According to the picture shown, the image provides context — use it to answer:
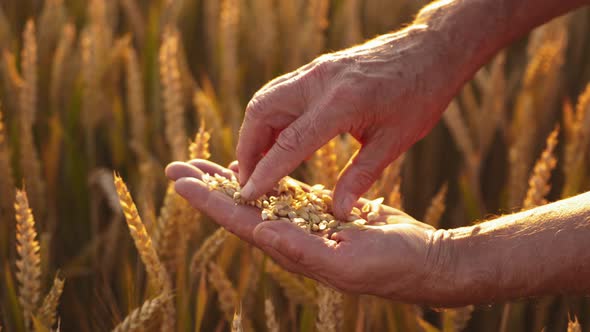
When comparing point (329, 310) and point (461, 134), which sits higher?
point (461, 134)

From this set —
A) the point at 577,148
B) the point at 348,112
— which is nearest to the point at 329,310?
the point at 348,112

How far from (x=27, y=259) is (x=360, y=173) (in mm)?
495

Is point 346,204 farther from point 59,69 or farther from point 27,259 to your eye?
point 59,69

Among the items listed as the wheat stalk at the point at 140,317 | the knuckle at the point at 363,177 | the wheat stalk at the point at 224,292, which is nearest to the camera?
the wheat stalk at the point at 140,317

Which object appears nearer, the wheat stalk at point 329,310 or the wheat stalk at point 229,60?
the wheat stalk at point 329,310

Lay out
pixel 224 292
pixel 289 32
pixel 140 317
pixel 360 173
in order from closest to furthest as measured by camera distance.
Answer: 1. pixel 140 317
2. pixel 224 292
3. pixel 360 173
4. pixel 289 32

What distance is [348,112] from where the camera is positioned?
1062 millimetres

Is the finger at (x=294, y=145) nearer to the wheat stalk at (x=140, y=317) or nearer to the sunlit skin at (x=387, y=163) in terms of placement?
the sunlit skin at (x=387, y=163)

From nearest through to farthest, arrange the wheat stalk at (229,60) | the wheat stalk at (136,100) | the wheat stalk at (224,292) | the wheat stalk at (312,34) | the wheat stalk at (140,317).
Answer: the wheat stalk at (140,317) < the wheat stalk at (224,292) < the wheat stalk at (136,100) < the wheat stalk at (229,60) < the wheat stalk at (312,34)

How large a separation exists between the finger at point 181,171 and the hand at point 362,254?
10 cm

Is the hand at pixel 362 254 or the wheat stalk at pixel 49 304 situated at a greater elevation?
the hand at pixel 362 254

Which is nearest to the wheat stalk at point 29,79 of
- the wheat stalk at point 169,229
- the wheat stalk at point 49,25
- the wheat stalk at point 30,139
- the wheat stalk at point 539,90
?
the wheat stalk at point 30,139

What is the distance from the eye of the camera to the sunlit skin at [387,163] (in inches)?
36.2

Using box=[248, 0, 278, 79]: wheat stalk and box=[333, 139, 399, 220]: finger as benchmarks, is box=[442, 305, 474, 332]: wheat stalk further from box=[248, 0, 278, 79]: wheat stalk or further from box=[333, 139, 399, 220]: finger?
box=[248, 0, 278, 79]: wheat stalk
